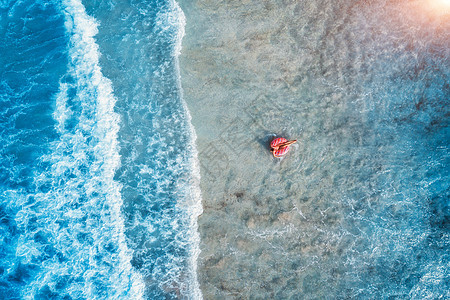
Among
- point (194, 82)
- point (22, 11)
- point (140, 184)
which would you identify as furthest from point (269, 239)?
point (22, 11)

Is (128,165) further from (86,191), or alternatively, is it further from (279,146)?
(279,146)

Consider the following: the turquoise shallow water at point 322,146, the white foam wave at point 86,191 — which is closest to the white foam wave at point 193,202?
the turquoise shallow water at point 322,146

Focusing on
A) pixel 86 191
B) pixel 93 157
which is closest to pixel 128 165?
pixel 93 157

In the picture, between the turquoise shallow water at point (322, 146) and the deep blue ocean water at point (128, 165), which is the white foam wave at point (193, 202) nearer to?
the deep blue ocean water at point (128, 165)

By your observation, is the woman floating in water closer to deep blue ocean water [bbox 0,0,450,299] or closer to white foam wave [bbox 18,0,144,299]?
deep blue ocean water [bbox 0,0,450,299]

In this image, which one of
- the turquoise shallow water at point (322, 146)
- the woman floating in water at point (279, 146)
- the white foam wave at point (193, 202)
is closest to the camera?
the white foam wave at point (193, 202)

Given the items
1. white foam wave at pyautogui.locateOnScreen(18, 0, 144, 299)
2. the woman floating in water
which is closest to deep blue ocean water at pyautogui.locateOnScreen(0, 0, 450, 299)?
white foam wave at pyautogui.locateOnScreen(18, 0, 144, 299)
